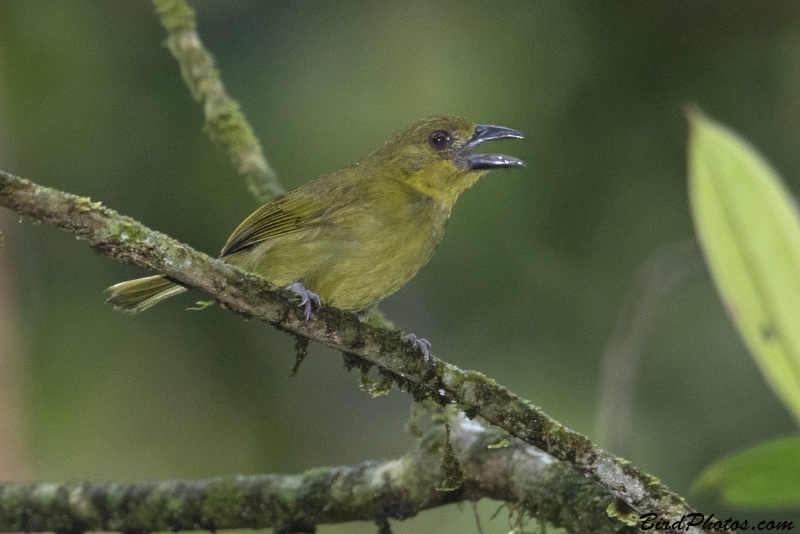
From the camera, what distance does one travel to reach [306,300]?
274cm

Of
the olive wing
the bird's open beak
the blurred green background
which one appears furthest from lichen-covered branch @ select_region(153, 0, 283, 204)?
the blurred green background

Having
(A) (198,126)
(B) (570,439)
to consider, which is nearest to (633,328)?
(B) (570,439)

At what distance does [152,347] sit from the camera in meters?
5.46

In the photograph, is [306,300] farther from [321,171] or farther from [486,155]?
[321,171]

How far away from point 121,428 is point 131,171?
1.62 metres

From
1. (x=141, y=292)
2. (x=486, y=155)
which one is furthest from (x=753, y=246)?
(x=141, y=292)

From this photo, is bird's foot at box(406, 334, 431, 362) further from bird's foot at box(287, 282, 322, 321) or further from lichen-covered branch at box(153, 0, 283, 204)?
lichen-covered branch at box(153, 0, 283, 204)

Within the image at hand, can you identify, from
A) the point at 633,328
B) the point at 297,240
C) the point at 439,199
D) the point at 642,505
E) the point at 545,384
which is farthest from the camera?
the point at 545,384

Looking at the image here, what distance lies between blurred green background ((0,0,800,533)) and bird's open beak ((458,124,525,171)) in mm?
1659

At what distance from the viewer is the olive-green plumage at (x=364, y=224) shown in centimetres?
338

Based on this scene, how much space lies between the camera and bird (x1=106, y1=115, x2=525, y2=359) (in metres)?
3.38

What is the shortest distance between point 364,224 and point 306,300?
30.5 inches

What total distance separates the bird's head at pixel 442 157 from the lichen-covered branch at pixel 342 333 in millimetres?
1295

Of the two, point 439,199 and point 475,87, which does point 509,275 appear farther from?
point 439,199
